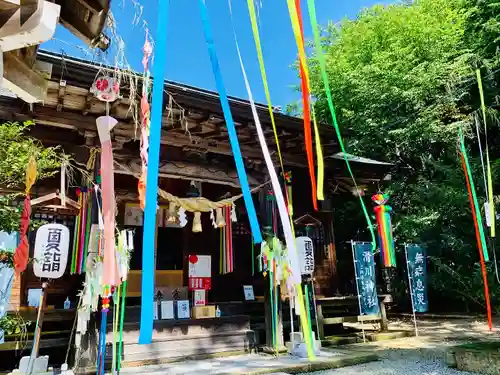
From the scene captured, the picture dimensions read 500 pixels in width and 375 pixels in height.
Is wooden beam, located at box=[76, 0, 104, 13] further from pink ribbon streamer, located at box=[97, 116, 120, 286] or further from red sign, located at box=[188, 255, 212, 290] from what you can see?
red sign, located at box=[188, 255, 212, 290]

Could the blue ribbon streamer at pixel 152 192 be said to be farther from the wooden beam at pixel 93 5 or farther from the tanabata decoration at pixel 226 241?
the tanabata decoration at pixel 226 241

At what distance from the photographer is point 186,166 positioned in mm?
7977

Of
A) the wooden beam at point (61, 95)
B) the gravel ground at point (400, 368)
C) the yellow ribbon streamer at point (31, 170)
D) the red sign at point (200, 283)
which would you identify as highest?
the wooden beam at point (61, 95)

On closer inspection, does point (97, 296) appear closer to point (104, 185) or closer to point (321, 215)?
point (104, 185)

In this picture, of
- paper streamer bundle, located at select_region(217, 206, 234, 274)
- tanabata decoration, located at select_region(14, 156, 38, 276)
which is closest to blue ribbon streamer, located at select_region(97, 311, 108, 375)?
tanabata decoration, located at select_region(14, 156, 38, 276)

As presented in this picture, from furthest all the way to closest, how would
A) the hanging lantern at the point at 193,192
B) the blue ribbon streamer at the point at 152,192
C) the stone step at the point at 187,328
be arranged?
the hanging lantern at the point at 193,192 < the stone step at the point at 187,328 < the blue ribbon streamer at the point at 152,192

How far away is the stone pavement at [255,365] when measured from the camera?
6.12 meters

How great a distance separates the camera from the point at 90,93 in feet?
19.7

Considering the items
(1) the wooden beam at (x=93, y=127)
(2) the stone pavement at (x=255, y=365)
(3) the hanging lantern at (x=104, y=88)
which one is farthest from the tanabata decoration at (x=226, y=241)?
(3) the hanging lantern at (x=104, y=88)

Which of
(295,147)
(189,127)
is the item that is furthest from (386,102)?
(189,127)

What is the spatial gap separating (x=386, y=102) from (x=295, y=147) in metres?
6.79

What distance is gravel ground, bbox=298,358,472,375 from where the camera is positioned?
602cm

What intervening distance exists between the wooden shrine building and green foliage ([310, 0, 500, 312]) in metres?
2.72

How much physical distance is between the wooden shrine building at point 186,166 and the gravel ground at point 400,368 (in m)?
2.24
